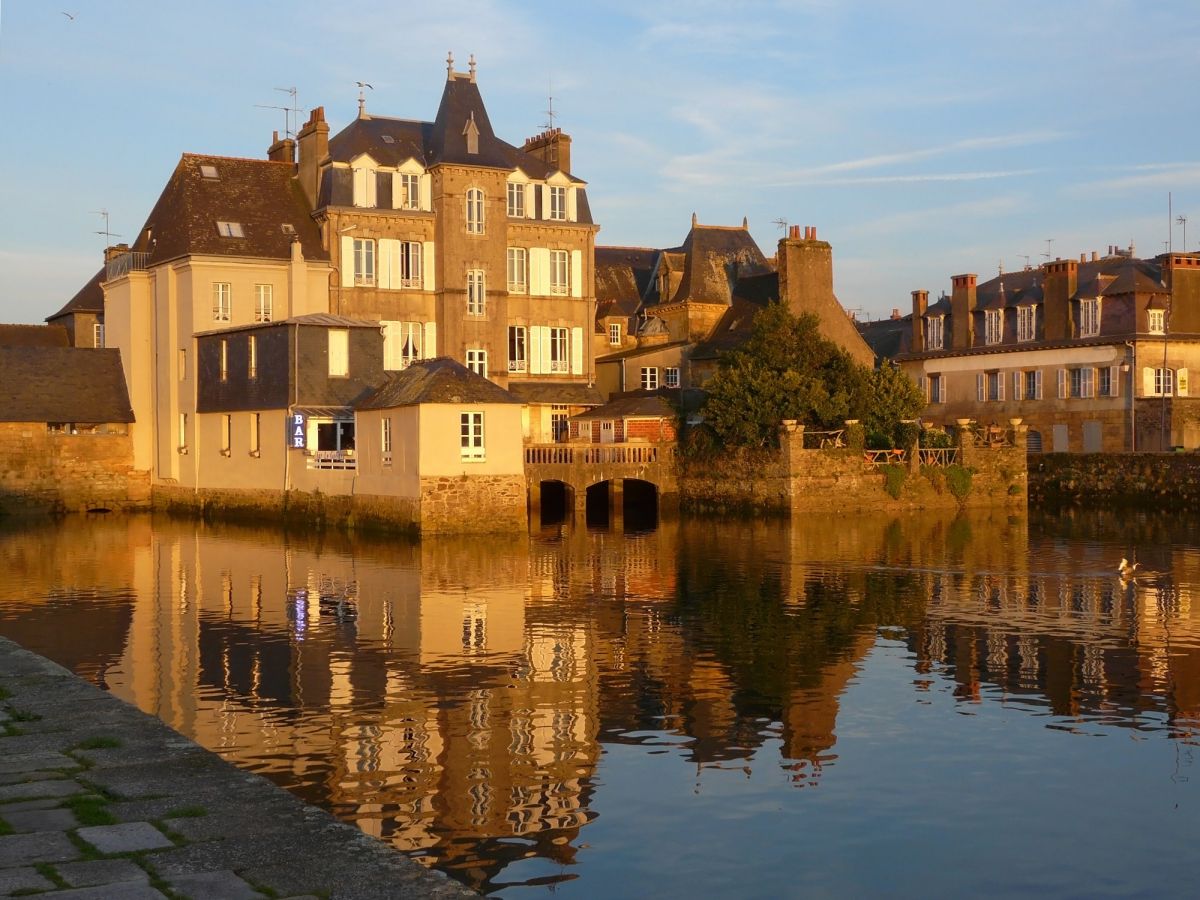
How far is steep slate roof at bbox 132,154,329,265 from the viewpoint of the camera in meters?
50.5

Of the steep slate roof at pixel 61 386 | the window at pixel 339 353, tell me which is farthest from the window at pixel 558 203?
the steep slate roof at pixel 61 386

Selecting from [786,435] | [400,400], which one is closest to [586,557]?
[400,400]

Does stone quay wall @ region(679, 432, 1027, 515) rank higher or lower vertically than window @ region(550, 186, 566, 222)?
lower

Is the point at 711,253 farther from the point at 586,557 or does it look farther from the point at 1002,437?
the point at 586,557

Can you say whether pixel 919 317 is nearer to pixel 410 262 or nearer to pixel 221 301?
pixel 410 262

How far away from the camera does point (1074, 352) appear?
57.3m

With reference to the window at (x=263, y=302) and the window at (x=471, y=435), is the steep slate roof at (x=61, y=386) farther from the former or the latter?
the window at (x=471, y=435)

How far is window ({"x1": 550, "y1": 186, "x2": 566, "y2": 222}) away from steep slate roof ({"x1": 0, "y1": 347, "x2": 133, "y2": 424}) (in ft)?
58.4

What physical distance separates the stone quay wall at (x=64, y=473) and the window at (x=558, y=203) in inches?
721

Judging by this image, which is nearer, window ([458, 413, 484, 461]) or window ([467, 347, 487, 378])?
window ([458, 413, 484, 461])

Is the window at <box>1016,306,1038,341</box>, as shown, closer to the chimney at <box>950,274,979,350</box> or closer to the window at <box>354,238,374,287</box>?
the chimney at <box>950,274,979,350</box>

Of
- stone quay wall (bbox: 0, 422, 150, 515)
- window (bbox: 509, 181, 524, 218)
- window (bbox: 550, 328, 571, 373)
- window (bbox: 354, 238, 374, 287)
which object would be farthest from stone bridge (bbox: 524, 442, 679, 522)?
stone quay wall (bbox: 0, 422, 150, 515)

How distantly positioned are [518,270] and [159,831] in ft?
153

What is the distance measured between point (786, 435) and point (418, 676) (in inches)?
1207
